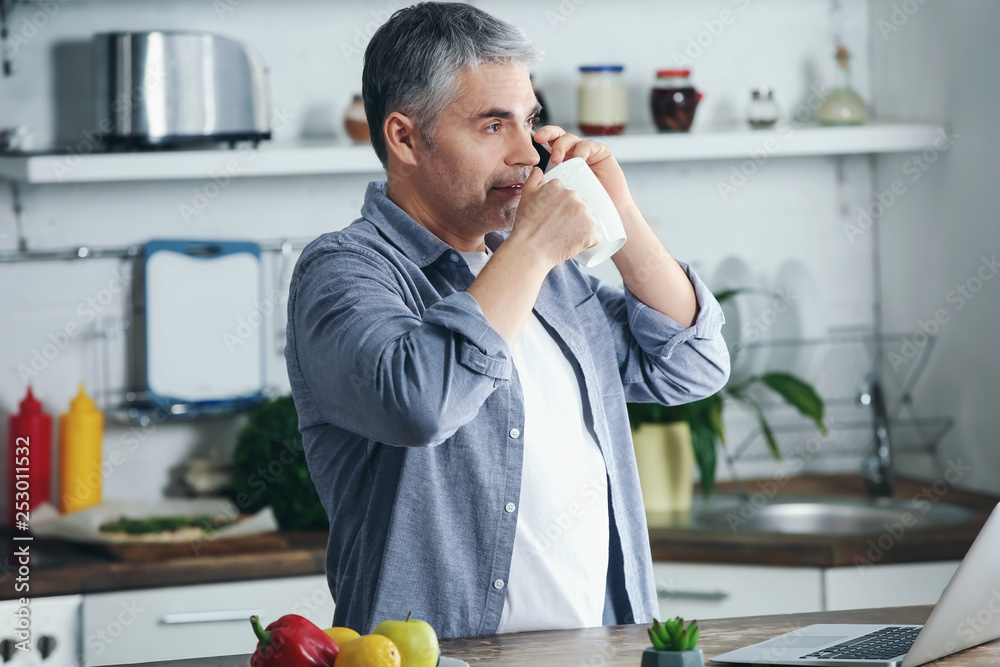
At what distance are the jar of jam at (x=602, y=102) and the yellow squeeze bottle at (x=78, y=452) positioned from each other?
118cm

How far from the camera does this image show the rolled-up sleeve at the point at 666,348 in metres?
1.34

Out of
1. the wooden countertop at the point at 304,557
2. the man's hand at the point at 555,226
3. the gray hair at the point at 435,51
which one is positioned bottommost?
the wooden countertop at the point at 304,557

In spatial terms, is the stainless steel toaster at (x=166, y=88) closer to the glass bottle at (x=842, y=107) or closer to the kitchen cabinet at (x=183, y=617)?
the kitchen cabinet at (x=183, y=617)

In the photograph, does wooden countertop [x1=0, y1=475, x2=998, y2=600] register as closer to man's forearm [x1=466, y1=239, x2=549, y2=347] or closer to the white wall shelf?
the white wall shelf

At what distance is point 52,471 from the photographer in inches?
92.1

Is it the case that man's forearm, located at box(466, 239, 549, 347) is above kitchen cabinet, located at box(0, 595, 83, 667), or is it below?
above

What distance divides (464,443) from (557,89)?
4.89 ft

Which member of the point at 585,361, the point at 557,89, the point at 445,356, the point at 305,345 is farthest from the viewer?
the point at 557,89

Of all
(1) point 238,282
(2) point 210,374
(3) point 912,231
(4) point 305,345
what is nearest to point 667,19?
(3) point 912,231

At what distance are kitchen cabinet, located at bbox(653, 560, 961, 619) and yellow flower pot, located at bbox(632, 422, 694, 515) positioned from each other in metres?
0.22

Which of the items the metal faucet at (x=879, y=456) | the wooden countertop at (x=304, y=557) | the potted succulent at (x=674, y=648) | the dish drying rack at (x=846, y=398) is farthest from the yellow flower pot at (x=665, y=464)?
the potted succulent at (x=674, y=648)

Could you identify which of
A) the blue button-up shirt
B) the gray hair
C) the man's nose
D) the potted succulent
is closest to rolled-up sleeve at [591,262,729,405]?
the blue button-up shirt

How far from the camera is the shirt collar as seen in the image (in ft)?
4.25

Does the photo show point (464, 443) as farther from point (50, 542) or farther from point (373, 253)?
point (50, 542)
